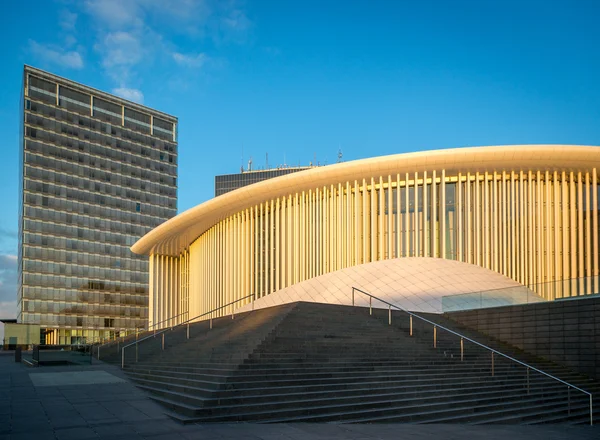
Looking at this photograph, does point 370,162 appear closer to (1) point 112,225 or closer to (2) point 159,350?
(2) point 159,350

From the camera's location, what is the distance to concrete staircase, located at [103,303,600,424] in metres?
12.9

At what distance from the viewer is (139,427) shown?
11242 mm

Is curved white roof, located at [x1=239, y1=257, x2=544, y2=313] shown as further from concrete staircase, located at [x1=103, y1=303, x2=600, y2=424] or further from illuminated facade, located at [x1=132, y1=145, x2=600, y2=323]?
concrete staircase, located at [x1=103, y1=303, x2=600, y2=424]

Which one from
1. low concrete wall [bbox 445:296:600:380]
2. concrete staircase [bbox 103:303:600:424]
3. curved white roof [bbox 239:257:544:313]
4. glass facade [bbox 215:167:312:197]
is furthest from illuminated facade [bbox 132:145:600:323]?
glass facade [bbox 215:167:312:197]

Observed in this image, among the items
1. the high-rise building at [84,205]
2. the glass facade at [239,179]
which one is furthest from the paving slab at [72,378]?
the glass facade at [239,179]

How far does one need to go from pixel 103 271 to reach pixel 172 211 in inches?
609

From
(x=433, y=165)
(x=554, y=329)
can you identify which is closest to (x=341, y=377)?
(x=554, y=329)

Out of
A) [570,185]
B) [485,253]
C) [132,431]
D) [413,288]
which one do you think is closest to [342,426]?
[132,431]

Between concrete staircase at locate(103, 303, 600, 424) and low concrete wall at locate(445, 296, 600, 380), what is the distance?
50cm

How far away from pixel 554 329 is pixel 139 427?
13.8 metres

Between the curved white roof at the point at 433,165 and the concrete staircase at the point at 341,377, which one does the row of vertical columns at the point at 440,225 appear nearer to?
the curved white roof at the point at 433,165

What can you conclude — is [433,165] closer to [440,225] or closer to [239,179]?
[440,225]

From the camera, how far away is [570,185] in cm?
2991

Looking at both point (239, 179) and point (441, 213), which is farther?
point (239, 179)
